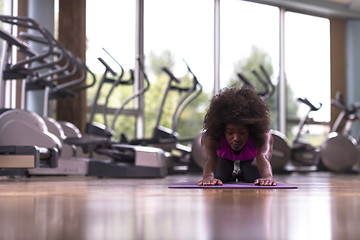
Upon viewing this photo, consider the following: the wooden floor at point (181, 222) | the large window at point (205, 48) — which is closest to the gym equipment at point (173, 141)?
the large window at point (205, 48)

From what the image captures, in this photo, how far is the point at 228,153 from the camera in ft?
9.19

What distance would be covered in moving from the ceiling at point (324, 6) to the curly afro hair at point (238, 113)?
247 inches

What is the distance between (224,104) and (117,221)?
1.60 metres

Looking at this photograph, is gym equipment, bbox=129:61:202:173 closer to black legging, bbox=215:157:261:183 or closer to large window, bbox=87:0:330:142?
large window, bbox=87:0:330:142

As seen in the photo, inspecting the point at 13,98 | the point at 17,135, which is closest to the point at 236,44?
the point at 13,98

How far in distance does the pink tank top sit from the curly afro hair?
4cm

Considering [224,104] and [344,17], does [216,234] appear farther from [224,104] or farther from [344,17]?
[344,17]

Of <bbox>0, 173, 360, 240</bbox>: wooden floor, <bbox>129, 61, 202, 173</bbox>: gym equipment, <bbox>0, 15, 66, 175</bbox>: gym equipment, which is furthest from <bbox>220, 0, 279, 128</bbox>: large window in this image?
<bbox>0, 173, 360, 240</bbox>: wooden floor

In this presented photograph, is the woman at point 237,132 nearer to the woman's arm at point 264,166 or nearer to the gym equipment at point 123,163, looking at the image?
the woman's arm at point 264,166

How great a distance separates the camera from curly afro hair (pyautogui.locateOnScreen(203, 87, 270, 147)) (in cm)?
262

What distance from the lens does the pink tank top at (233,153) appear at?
2771 mm

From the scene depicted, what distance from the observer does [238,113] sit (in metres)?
2.61

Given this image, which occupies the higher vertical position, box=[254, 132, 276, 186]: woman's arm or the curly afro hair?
the curly afro hair

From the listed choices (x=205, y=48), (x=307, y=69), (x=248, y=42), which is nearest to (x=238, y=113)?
(x=205, y=48)
